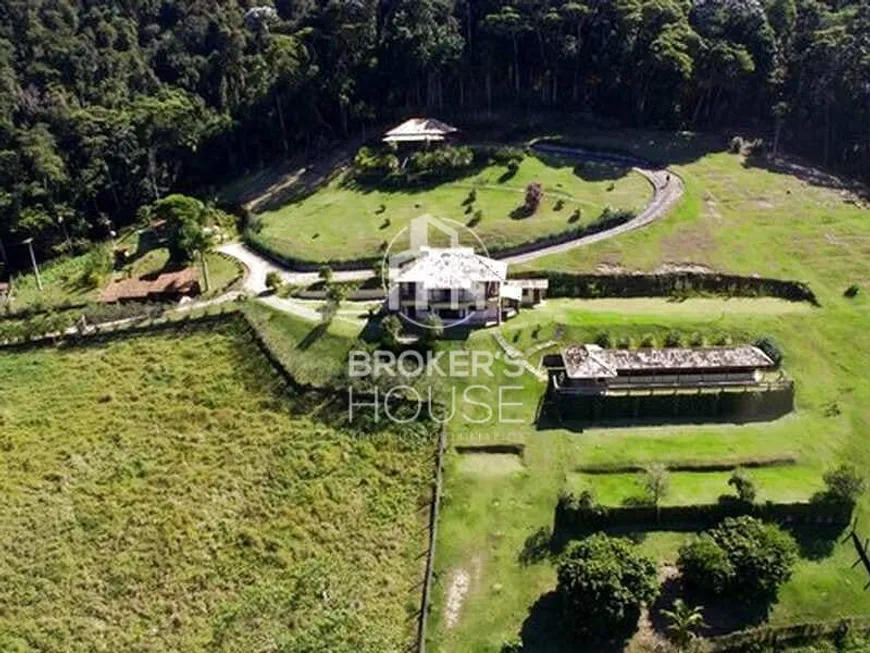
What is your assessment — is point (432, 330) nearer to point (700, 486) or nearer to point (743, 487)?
point (700, 486)

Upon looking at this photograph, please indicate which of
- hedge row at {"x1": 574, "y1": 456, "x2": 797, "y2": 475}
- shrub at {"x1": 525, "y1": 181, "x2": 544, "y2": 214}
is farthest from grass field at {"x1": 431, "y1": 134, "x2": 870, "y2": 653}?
shrub at {"x1": 525, "y1": 181, "x2": 544, "y2": 214}

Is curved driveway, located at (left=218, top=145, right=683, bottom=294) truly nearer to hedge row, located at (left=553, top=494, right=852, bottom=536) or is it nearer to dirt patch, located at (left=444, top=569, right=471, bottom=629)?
hedge row, located at (left=553, top=494, right=852, bottom=536)

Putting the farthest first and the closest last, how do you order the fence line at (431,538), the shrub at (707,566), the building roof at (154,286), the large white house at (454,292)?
the building roof at (154,286)
the large white house at (454,292)
the fence line at (431,538)
the shrub at (707,566)

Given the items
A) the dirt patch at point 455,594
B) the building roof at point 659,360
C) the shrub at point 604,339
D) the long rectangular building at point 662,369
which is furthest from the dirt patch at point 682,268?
the dirt patch at point 455,594

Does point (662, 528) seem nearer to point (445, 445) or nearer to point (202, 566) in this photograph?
point (445, 445)

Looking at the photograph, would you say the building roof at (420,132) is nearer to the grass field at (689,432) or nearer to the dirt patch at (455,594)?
the grass field at (689,432)

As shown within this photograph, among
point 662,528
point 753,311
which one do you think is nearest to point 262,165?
point 753,311

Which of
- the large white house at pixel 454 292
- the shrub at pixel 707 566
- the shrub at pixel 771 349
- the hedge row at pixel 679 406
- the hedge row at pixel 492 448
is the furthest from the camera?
the large white house at pixel 454 292
